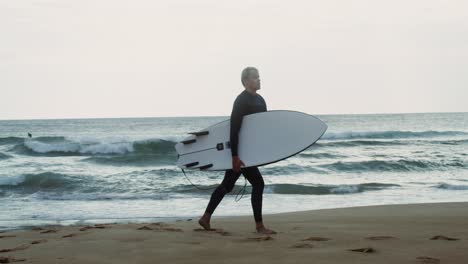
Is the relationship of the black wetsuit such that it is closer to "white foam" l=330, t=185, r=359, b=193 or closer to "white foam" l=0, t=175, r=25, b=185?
"white foam" l=330, t=185, r=359, b=193

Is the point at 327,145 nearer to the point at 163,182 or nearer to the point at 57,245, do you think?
the point at 163,182

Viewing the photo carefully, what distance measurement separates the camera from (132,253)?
382cm

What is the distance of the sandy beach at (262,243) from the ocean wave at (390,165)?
10027 mm

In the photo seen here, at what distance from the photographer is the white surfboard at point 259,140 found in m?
5.26

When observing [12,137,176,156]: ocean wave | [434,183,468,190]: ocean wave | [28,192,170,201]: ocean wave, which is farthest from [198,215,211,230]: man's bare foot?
[12,137,176,156]: ocean wave

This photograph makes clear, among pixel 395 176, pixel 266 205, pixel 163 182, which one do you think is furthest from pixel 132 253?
pixel 395 176

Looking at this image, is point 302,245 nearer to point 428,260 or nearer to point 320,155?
point 428,260

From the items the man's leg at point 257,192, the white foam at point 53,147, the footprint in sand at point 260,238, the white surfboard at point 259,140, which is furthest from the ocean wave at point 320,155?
the footprint in sand at point 260,238

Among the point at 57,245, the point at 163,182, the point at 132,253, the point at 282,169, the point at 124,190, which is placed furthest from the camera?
the point at 282,169

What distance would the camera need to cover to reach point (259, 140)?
5.34 meters

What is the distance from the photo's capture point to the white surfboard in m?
5.26

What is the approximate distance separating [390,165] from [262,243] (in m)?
13.0

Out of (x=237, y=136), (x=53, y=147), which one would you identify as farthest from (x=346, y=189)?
(x=53, y=147)

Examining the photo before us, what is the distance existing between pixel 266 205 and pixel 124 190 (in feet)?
13.2
